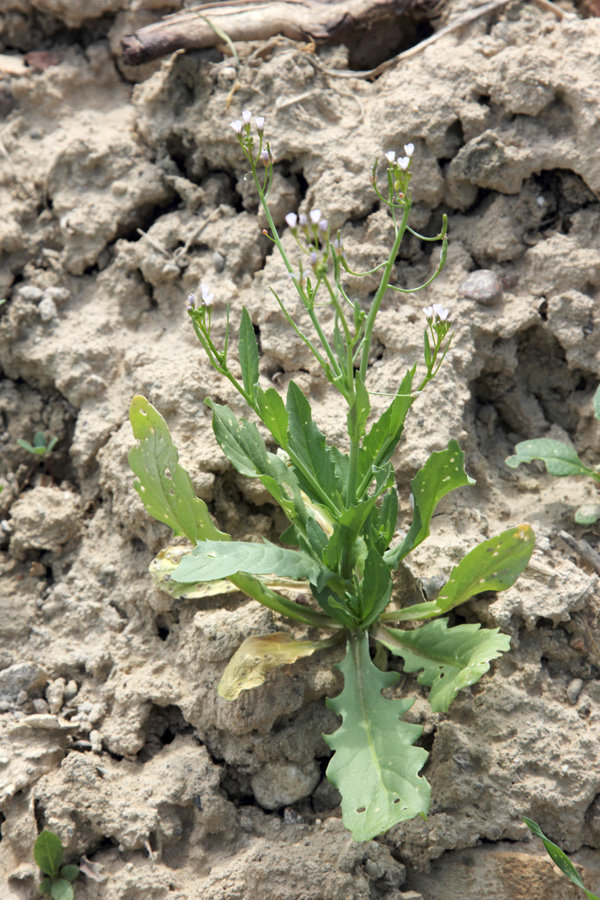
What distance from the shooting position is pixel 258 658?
2.02 meters

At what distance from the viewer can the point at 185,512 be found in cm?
212

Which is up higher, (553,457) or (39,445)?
(39,445)

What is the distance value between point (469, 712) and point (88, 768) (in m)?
1.13

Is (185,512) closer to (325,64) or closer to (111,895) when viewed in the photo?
(111,895)

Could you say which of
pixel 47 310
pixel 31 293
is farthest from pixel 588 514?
pixel 31 293

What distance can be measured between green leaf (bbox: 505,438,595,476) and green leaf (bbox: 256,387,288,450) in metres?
0.91

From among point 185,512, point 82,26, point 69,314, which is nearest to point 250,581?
point 185,512

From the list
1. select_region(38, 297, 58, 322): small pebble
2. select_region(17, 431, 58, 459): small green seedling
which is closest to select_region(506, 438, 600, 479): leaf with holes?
select_region(17, 431, 58, 459): small green seedling

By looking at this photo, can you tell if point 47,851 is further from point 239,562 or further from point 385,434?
point 385,434

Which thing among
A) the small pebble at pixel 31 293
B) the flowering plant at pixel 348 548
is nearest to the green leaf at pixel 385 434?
the flowering plant at pixel 348 548

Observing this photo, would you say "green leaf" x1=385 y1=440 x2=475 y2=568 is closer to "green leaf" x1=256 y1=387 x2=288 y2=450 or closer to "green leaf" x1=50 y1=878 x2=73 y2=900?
"green leaf" x1=256 y1=387 x2=288 y2=450

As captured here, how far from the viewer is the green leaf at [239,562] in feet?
5.61

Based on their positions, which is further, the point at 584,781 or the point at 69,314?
the point at 69,314

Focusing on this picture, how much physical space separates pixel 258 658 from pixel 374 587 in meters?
0.40
